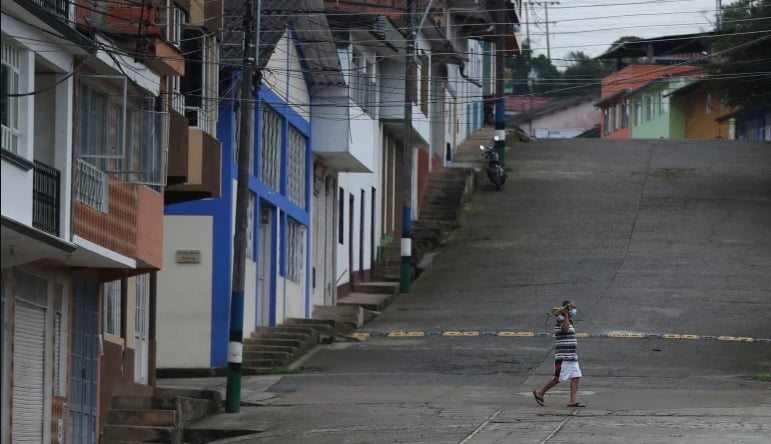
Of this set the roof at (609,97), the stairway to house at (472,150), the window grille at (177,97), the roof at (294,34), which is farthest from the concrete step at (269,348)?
the roof at (609,97)

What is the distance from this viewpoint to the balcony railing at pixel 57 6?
68.4 feet

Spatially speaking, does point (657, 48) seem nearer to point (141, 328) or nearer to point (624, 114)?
point (624, 114)

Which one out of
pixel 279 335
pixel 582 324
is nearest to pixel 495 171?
pixel 582 324

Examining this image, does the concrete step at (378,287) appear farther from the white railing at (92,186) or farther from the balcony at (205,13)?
the white railing at (92,186)

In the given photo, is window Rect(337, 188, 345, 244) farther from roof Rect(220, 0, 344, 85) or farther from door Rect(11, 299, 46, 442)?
door Rect(11, 299, 46, 442)

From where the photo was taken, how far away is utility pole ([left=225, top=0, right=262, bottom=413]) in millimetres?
26453

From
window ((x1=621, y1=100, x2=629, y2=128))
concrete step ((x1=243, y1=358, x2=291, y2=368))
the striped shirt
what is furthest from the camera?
window ((x1=621, y1=100, x2=629, y2=128))

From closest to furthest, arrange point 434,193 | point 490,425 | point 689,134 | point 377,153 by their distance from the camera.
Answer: point 490,425 → point 377,153 → point 434,193 → point 689,134

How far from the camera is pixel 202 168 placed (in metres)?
26.9

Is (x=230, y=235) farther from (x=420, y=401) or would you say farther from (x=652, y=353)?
(x=652, y=353)

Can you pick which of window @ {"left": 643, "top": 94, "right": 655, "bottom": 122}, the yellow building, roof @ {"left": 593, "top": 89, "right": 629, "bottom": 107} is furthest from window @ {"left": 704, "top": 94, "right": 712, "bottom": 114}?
roof @ {"left": 593, "top": 89, "right": 629, "bottom": 107}

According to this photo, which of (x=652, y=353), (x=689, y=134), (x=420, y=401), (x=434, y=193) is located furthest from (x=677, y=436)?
(x=689, y=134)

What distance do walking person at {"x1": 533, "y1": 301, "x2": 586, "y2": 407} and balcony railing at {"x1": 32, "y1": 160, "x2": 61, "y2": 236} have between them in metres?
8.16

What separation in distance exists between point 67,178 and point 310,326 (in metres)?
14.1
